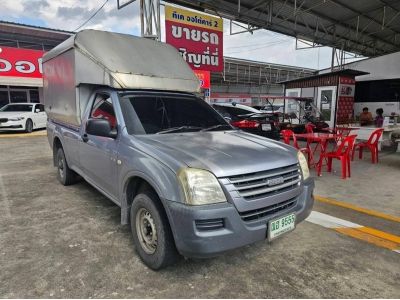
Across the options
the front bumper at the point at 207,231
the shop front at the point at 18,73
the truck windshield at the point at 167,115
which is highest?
the shop front at the point at 18,73

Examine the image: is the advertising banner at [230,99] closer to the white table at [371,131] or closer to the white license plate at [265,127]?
the white table at [371,131]

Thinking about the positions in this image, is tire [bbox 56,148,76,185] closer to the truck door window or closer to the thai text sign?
the truck door window

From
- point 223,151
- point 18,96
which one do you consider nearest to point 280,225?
point 223,151

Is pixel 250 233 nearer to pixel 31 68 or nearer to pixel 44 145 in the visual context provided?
pixel 44 145

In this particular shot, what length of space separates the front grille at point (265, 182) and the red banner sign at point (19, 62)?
16.8 metres

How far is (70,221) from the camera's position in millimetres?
3967

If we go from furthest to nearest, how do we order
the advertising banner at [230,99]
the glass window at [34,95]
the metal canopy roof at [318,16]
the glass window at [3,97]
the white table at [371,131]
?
the advertising banner at [230,99], the glass window at [34,95], the glass window at [3,97], the metal canopy roof at [318,16], the white table at [371,131]

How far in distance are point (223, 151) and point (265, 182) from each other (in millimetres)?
475

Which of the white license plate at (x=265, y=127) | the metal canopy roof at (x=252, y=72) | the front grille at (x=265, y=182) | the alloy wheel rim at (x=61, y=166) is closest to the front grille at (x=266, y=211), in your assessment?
the front grille at (x=265, y=182)

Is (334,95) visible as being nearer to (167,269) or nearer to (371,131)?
(371,131)

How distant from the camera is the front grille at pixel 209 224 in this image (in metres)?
2.37

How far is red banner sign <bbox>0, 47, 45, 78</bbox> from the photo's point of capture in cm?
1622

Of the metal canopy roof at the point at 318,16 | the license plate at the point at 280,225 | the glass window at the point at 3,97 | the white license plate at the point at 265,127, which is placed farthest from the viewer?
the glass window at the point at 3,97

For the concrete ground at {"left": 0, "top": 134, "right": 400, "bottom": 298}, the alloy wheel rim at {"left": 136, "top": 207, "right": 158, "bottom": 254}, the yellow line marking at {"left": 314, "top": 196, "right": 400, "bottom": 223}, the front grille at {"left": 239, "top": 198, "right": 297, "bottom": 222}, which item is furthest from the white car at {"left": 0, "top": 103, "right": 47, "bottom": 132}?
the front grille at {"left": 239, "top": 198, "right": 297, "bottom": 222}
